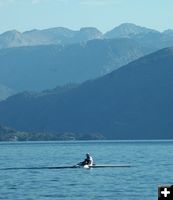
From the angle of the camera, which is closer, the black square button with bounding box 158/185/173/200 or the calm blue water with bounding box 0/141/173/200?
the black square button with bounding box 158/185/173/200

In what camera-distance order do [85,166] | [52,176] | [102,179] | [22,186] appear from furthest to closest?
[85,166], [52,176], [102,179], [22,186]

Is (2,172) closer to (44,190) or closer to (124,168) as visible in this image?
(124,168)

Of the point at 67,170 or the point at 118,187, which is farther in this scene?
the point at 67,170

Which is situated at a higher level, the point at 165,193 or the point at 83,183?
the point at 83,183

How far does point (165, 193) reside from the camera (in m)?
24.8

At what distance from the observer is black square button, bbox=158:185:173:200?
24.7 metres

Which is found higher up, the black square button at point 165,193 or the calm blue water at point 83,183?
the calm blue water at point 83,183

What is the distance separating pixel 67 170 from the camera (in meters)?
102

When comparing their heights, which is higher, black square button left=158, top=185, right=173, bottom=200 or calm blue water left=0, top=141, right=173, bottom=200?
calm blue water left=0, top=141, right=173, bottom=200

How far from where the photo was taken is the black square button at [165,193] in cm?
2467

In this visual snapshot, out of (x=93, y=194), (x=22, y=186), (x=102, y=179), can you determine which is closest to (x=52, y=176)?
(x=102, y=179)

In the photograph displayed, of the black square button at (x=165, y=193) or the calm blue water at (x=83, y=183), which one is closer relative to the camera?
the black square button at (x=165, y=193)

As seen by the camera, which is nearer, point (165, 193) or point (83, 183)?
point (165, 193)

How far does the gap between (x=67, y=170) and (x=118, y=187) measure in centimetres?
2815
